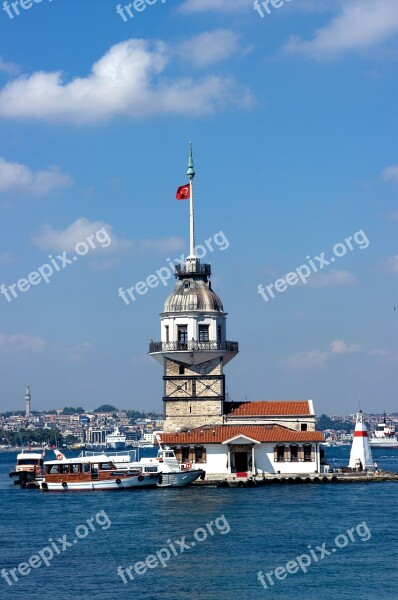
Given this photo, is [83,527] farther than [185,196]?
No

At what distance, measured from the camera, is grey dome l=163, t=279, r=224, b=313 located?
8600 centimetres

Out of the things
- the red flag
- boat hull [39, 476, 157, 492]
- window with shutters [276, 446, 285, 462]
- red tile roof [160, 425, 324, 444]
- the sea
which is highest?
the red flag

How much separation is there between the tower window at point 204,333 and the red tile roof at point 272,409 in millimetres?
5577

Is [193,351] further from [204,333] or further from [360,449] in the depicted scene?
[360,449]

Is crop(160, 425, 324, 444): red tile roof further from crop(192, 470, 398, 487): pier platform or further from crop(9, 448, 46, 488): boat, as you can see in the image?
crop(9, 448, 46, 488): boat

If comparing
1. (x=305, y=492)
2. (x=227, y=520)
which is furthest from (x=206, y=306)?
(x=227, y=520)

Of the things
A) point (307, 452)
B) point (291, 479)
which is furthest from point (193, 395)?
point (291, 479)

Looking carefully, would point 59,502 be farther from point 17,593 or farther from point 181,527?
point 17,593

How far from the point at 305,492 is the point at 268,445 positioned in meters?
7.87

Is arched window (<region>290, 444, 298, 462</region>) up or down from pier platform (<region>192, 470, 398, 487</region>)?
up

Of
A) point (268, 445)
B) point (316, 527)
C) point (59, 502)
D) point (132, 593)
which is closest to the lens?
point (132, 593)

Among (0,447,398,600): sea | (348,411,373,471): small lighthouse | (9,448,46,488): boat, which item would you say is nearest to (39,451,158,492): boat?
(0,447,398,600): sea

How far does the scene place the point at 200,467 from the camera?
8106 centimetres

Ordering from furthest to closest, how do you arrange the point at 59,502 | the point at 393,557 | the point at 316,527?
the point at 59,502
the point at 316,527
the point at 393,557
